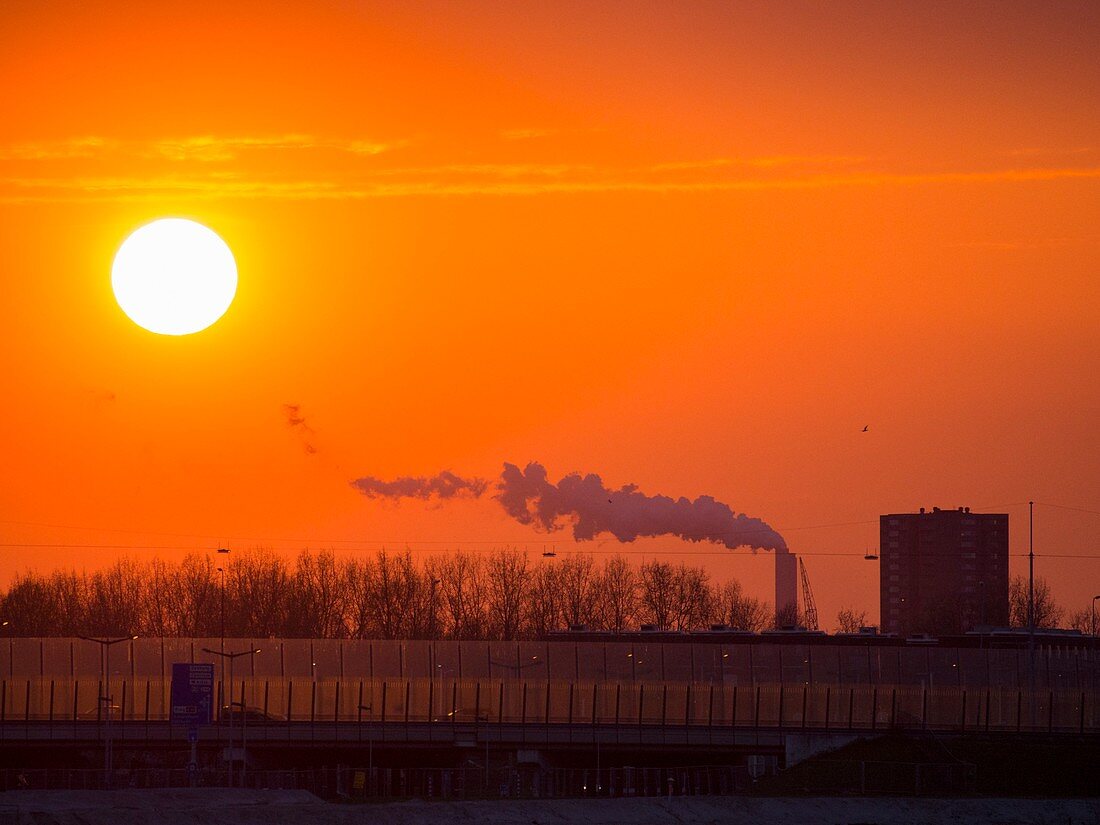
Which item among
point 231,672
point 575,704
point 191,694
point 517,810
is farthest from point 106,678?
point 517,810

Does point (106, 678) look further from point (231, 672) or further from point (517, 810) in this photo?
point (517, 810)

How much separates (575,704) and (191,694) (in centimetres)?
2920

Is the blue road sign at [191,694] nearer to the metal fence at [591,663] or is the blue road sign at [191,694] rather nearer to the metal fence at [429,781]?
the metal fence at [429,781]

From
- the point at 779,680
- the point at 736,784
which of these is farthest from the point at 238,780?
the point at 779,680

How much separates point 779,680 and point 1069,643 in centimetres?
5931

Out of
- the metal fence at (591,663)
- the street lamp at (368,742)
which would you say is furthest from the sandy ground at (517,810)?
the metal fence at (591,663)

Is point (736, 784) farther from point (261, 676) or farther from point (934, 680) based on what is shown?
point (261, 676)

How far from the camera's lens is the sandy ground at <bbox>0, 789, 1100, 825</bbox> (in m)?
91.9

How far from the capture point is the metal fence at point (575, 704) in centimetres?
12238

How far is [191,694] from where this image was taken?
10706 cm

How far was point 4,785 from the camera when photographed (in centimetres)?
10212

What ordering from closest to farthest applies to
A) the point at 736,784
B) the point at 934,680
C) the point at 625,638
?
the point at 736,784 < the point at 934,680 < the point at 625,638

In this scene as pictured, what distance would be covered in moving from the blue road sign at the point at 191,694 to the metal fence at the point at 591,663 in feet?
61.6

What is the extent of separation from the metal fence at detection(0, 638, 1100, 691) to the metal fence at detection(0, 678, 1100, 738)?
64cm
